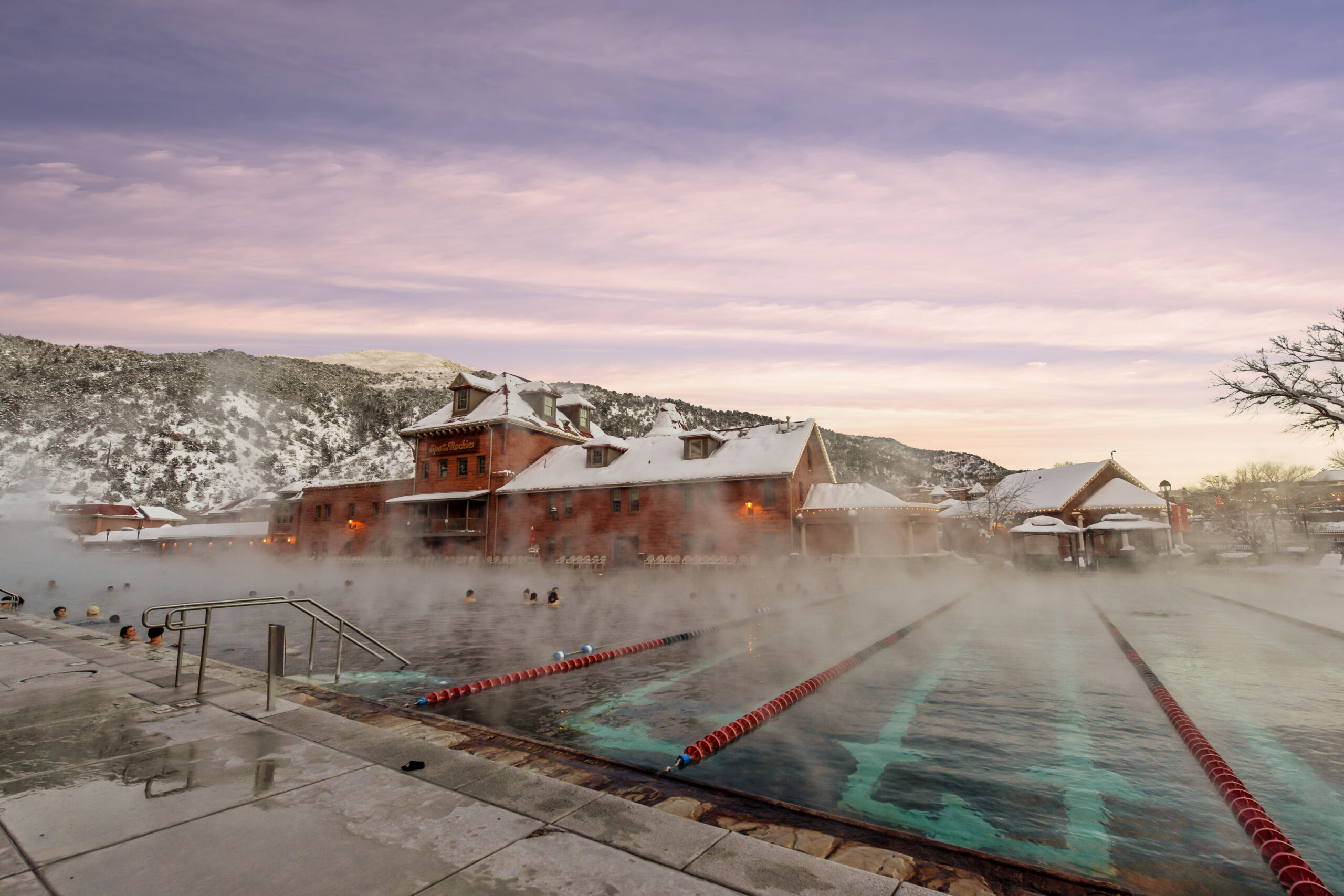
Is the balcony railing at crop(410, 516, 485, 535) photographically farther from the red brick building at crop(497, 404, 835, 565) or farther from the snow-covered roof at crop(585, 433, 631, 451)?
the snow-covered roof at crop(585, 433, 631, 451)

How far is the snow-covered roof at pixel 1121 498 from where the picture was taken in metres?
42.9

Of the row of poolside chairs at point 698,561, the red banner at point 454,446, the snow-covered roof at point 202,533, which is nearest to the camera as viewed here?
the row of poolside chairs at point 698,561

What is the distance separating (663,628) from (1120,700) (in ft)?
30.0

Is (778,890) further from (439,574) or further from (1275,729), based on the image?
(439,574)

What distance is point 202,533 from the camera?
58.4 m

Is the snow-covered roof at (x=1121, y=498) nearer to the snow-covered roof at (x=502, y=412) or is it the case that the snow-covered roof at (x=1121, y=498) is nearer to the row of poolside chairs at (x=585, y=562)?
the row of poolside chairs at (x=585, y=562)

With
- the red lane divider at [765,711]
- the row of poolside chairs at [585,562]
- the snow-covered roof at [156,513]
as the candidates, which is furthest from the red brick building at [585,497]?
the snow-covered roof at [156,513]

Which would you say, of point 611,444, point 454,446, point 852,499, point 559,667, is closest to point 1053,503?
point 852,499

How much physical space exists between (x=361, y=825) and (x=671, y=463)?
107 ft

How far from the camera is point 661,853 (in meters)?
3.36

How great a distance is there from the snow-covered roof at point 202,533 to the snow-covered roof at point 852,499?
159ft

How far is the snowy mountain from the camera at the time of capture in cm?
8738

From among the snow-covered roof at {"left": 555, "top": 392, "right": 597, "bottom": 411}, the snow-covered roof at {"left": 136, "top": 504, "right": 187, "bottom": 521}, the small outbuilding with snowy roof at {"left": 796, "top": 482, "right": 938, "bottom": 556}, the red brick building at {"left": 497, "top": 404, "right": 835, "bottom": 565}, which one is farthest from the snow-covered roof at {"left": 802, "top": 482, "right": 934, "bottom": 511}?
the snow-covered roof at {"left": 136, "top": 504, "right": 187, "bottom": 521}


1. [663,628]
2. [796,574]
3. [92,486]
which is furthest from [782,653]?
[92,486]
